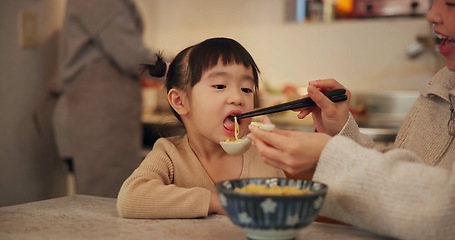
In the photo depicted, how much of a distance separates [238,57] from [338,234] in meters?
0.59

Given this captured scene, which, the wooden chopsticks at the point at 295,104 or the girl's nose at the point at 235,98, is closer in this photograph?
the wooden chopsticks at the point at 295,104

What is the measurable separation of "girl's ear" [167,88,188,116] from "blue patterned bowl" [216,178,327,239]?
69cm

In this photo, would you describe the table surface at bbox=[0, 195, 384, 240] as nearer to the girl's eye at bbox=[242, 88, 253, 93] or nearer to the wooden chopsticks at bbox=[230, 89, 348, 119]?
the wooden chopsticks at bbox=[230, 89, 348, 119]

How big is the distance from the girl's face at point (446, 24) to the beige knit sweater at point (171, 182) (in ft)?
1.64

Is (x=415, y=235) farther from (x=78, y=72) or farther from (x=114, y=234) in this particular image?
(x=78, y=72)

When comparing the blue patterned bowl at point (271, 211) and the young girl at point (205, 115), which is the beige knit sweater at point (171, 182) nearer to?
the young girl at point (205, 115)

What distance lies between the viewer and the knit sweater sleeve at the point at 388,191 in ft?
3.19

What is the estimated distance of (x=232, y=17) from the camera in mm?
3896

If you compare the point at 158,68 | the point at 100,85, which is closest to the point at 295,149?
the point at 158,68

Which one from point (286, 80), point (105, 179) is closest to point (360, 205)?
point (105, 179)

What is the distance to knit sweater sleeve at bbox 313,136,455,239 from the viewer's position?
973 mm

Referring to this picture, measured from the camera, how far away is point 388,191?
997 mm

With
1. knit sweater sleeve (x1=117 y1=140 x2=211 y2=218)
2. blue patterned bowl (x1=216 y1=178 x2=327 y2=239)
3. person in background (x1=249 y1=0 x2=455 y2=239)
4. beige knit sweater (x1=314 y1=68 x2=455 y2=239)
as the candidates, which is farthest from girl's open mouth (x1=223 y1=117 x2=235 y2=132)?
blue patterned bowl (x1=216 y1=178 x2=327 y2=239)

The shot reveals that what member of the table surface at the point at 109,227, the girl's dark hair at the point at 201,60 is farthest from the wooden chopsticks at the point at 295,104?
the table surface at the point at 109,227
